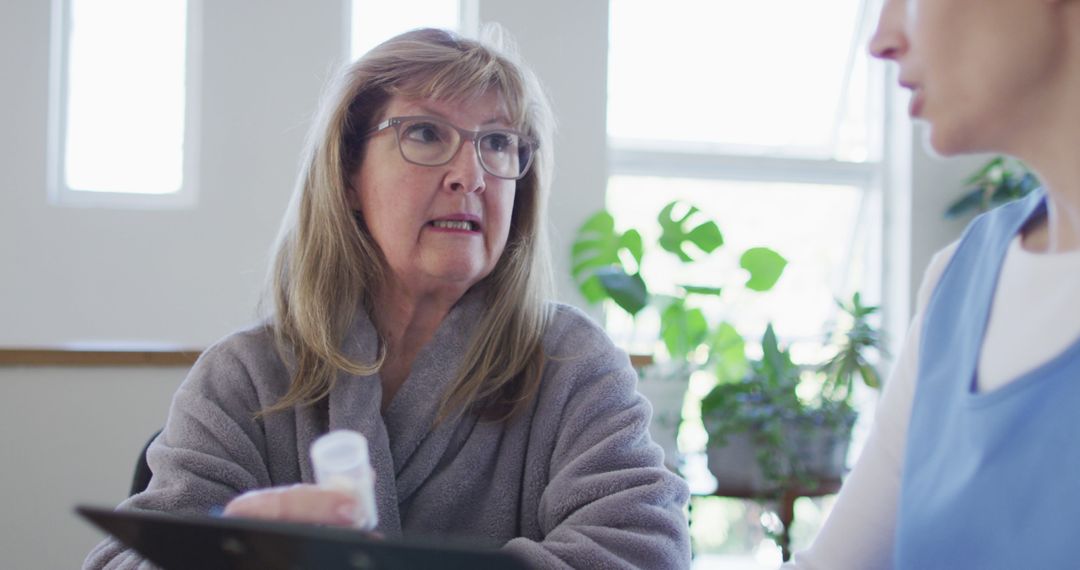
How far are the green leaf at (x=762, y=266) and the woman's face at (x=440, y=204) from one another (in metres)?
2.72

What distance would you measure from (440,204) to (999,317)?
31.9 inches

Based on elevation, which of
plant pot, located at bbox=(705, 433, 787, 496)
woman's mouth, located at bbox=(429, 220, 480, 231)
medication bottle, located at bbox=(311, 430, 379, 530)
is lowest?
plant pot, located at bbox=(705, 433, 787, 496)

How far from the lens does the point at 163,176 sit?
459 centimetres

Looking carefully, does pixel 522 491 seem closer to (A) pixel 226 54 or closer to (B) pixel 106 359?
(B) pixel 106 359

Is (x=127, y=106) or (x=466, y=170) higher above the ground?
(x=127, y=106)

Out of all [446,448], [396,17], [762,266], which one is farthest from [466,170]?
[396,17]

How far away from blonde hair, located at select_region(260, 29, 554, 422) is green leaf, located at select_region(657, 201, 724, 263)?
7.66ft

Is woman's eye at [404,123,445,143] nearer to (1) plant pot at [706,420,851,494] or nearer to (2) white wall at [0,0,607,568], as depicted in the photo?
(1) plant pot at [706,420,851,494]

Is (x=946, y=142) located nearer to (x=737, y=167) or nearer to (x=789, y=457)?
(x=789, y=457)

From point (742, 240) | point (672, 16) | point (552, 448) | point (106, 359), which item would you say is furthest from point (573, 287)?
point (552, 448)

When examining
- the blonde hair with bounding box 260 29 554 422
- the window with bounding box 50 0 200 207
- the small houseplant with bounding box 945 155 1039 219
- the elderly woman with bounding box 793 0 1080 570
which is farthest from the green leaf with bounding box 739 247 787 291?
the elderly woman with bounding box 793 0 1080 570

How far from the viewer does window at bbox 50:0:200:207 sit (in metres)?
4.52

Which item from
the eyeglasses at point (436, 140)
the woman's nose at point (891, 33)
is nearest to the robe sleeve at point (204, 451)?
the eyeglasses at point (436, 140)

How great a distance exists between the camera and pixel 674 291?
4.22 m
